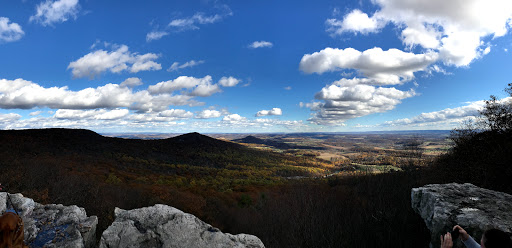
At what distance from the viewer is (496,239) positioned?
390 centimetres

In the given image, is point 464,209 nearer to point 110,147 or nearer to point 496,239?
point 496,239

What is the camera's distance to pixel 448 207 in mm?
9078

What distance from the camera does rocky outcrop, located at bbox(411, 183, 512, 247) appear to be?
7.77 metres

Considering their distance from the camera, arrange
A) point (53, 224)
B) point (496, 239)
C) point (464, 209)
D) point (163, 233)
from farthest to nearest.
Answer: point (53, 224) → point (464, 209) → point (163, 233) → point (496, 239)

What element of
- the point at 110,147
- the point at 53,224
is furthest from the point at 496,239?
the point at 110,147

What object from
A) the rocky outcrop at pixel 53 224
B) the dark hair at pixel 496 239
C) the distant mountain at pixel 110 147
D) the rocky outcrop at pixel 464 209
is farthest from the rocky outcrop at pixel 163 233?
the distant mountain at pixel 110 147

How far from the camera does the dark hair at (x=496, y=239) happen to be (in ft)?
12.4

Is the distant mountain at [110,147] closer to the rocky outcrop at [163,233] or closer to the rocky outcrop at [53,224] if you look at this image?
the rocky outcrop at [53,224]

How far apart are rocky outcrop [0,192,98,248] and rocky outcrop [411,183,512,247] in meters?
14.1

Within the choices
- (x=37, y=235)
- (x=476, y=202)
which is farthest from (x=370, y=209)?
(x=37, y=235)

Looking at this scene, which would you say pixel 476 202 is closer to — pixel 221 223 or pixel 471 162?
pixel 471 162

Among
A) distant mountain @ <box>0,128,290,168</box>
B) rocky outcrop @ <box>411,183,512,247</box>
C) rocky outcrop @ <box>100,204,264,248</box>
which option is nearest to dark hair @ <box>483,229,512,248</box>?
A: rocky outcrop @ <box>411,183,512,247</box>

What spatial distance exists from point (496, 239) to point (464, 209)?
21.2 ft

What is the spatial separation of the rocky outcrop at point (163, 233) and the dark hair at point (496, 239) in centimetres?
611
